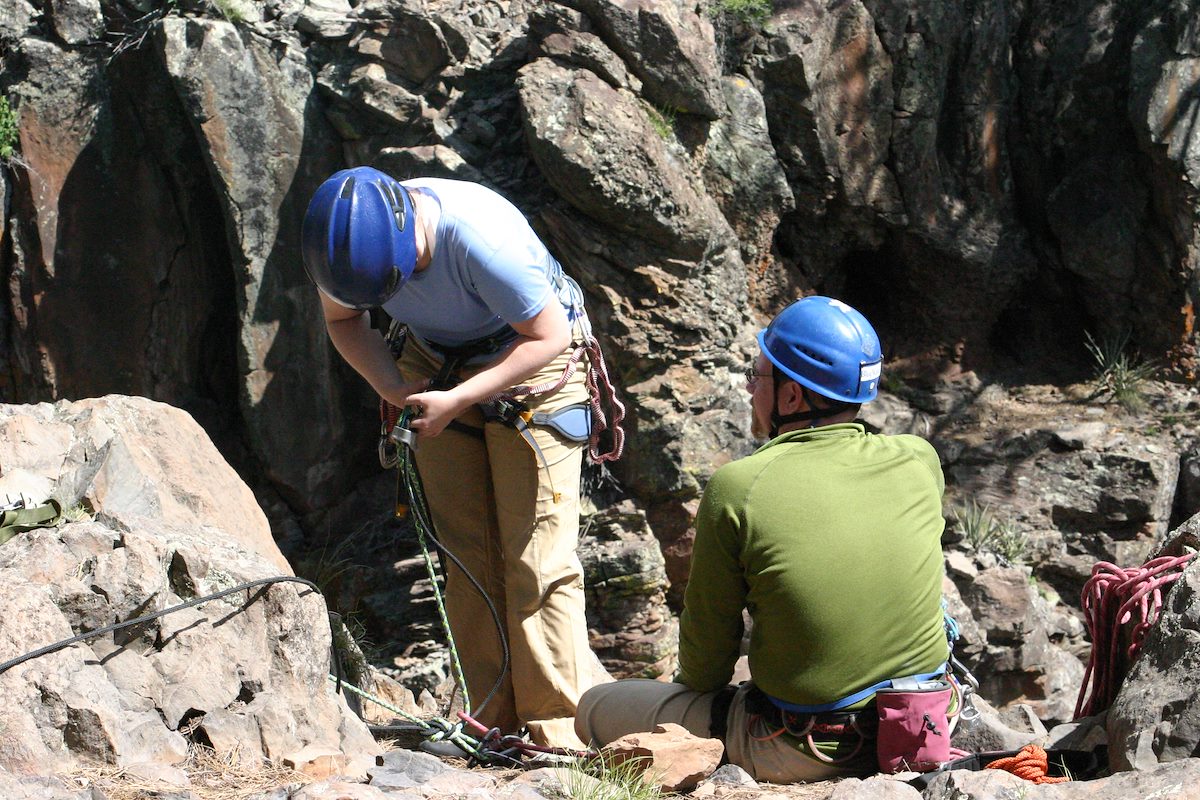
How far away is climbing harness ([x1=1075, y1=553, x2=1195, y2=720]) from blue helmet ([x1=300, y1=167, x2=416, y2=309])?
8.22 ft

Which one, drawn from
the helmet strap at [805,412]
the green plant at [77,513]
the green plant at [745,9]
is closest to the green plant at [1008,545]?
the green plant at [745,9]

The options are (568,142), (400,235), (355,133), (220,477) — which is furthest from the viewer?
(355,133)

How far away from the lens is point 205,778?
117 inches

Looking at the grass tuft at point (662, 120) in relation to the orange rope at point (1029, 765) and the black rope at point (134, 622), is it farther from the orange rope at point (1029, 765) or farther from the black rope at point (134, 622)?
the orange rope at point (1029, 765)

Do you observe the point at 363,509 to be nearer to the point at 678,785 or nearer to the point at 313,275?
the point at 313,275

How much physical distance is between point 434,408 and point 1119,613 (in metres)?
2.31

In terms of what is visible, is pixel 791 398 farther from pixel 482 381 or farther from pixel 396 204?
pixel 396 204

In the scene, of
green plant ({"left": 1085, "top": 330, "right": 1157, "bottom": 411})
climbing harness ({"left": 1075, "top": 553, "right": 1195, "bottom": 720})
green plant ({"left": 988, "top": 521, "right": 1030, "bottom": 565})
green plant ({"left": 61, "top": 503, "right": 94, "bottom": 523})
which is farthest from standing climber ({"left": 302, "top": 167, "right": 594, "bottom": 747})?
green plant ({"left": 1085, "top": 330, "right": 1157, "bottom": 411})

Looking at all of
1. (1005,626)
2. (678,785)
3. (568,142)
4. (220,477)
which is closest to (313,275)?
(220,477)

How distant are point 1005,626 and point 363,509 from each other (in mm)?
4343

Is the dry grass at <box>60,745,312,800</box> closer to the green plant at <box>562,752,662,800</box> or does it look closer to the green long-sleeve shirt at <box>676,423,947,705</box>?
the green plant at <box>562,752,662,800</box>

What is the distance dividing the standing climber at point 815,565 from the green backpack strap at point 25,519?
6.33 feet

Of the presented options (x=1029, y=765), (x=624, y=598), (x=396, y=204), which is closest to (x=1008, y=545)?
(x=624, y=598)

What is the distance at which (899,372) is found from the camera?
32.5 ft
